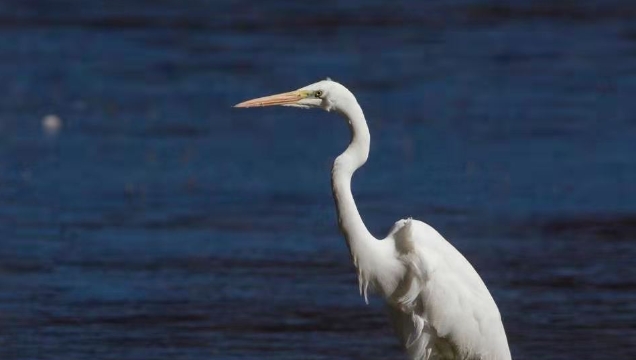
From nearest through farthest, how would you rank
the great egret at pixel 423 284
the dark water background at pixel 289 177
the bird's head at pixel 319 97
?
the bird's head at pixel 319 97 < the great egret at pixel 423 284 < the dark water background at pixel 289 177

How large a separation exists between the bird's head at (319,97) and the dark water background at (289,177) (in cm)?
171

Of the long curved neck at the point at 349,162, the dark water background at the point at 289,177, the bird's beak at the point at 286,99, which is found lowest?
the dark water background at the point at 289,177

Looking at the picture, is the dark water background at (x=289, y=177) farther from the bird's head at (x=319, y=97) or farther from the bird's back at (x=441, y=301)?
the bird's head at (x=319, y=97)

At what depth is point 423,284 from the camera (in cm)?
649

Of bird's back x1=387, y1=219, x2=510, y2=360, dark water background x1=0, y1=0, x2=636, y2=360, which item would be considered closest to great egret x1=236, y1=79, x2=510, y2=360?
bird's back x1=387, y1=219, x2=510, y2=360

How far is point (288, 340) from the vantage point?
25.9 feet

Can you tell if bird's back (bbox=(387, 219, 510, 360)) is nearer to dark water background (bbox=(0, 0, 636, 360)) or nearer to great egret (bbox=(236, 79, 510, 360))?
great egret (bbox=(236, 79, 510, 360))

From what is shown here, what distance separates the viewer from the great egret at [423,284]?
21.1 feet

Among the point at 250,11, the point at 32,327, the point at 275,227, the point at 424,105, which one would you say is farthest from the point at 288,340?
the point at 250,11

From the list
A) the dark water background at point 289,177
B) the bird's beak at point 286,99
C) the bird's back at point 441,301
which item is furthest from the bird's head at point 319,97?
the dark water background at point 289,177

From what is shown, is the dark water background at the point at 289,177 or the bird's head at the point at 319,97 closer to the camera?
the bird's head at the point at 319,97

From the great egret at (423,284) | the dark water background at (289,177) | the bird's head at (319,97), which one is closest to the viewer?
the bird's head at (319,97)

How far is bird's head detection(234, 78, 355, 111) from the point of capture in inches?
246

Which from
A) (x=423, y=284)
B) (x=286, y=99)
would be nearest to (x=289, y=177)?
(x=423, y=284)
